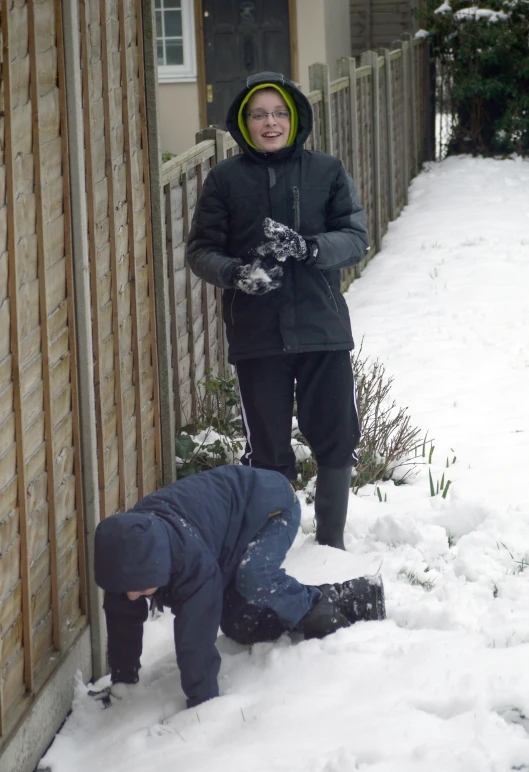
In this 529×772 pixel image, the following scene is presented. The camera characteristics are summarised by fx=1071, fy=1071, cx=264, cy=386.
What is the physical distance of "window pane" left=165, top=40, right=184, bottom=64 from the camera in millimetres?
13578

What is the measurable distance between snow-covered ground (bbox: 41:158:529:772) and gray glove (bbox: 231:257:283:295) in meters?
1.06

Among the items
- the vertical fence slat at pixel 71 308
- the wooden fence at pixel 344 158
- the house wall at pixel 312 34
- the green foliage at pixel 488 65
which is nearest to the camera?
the vertical fence slat at pixel 71 308

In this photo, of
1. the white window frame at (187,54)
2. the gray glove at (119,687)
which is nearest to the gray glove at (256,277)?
the gray glove at (119,687)

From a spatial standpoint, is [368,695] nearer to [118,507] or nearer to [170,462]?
[118,507]

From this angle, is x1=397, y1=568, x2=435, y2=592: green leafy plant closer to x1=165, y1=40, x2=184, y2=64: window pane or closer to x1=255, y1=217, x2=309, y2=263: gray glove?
x1=255, y1=217, x2=309, y2=263: gray glove

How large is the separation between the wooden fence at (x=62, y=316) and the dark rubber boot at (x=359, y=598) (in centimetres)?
79

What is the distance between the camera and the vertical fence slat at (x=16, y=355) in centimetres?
272

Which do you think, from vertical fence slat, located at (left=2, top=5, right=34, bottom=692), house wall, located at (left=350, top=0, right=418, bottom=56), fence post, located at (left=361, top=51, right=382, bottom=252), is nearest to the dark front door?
house wall, located at (left=350, top=0, right=418, bottom=56)

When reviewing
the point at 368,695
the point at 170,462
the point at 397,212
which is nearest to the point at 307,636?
the point at 368,695

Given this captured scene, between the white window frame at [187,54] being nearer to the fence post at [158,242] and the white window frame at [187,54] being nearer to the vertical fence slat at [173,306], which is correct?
the vertical fence slat at [173,306]

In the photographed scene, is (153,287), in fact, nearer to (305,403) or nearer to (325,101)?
(305,403)

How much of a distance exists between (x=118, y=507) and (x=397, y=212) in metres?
9.12

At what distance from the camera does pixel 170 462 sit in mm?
4359

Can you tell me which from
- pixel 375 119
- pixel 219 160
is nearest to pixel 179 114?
pixel 375 119
